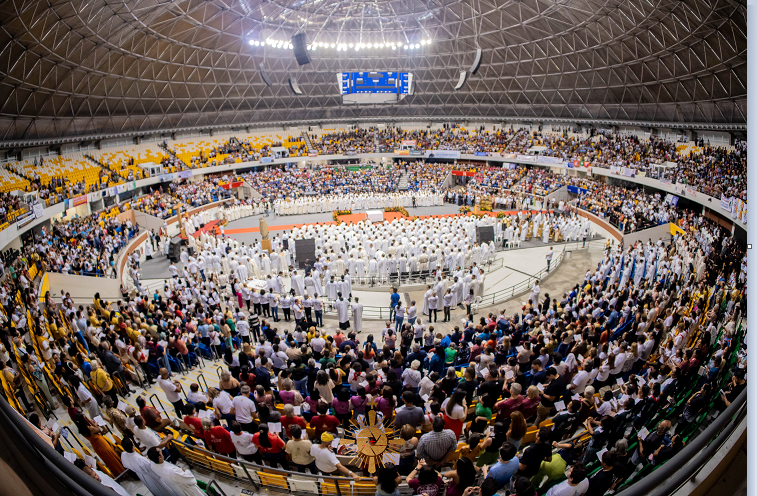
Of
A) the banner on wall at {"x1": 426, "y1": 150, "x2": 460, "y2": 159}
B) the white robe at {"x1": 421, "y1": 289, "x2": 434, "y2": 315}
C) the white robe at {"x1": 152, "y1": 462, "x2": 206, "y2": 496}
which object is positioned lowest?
the white robe at {"x1": 421, "y1": 289, "x2": 434, "y2": 315}

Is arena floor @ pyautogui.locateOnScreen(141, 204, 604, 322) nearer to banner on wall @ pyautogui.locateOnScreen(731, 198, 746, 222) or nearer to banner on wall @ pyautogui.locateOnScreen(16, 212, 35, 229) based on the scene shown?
banner on wall @ pyautogui.locateOnScreen(16, 212, 35, 229)

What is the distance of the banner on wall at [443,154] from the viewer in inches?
1887

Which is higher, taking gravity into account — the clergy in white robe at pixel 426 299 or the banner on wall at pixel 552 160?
the banner on wall at pixel 552 160

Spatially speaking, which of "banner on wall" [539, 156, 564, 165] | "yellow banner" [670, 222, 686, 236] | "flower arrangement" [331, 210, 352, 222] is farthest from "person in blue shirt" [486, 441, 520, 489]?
"banner on wall" [539, 156, 564, 165]

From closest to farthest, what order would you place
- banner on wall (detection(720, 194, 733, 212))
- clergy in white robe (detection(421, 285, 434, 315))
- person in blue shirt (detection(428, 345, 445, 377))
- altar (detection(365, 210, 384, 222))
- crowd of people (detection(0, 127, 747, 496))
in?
crowd of people (detection(0, 127, 747, 496)) < person in blue shirt (detection(428, 345, 445, 377)) < clergy in white robe (detection(421, 285, 434, 315)) < banner on wall (detection(720, 194, 733, 212)) < altar (detection(365, 210, 384, 222))

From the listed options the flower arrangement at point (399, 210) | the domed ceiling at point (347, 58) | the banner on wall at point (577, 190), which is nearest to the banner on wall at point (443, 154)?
the domed ceiling at point (347, 58)

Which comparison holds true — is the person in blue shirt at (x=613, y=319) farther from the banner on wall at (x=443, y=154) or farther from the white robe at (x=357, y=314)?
the banner on wall at (x=443, y=154)

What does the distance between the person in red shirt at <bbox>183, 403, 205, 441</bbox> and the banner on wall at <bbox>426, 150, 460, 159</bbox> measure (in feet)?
147

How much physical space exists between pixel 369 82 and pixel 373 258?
A: 65.0ft

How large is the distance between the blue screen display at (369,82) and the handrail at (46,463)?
3405 centimetres

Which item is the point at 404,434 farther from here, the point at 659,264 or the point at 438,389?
the point at 659,264

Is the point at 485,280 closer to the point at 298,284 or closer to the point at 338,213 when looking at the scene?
the point at 298,284

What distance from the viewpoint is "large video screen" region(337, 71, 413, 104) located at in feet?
112

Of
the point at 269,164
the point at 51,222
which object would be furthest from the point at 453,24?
the point at 51,222
